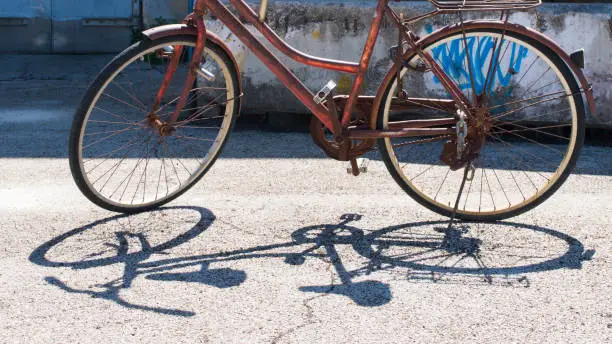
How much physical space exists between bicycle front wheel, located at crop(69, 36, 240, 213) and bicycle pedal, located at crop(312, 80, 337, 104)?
0.52 m

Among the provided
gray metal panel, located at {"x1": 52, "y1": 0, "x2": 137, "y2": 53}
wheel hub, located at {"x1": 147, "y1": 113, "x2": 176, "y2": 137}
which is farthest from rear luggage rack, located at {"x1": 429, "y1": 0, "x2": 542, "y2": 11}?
gray metal panel, located at {"x1": 52, "y1": 0, "x2": 137, "y2": 53}

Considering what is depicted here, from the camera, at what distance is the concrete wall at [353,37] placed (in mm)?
7246

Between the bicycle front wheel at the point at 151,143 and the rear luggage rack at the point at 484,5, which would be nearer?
the rear luggage rack at the point at 484,5

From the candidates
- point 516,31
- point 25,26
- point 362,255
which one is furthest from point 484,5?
point 25,26

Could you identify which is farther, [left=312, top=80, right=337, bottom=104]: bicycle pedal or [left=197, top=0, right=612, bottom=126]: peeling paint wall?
[left=197, top=0, right=612, bottom=126]: peeling paint wall

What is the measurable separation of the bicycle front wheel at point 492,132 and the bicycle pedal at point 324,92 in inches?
10.7

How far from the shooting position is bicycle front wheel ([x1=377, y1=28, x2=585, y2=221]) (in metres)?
4.98

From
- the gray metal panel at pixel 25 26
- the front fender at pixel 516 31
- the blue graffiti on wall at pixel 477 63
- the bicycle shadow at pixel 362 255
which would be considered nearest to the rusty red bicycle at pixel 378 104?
the front fender at pixel 516 31

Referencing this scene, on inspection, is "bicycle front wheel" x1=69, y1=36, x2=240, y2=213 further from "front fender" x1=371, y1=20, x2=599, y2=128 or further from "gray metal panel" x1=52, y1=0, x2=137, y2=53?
"gray metal panel" x1=52, y1=0, x2=137, y2=53

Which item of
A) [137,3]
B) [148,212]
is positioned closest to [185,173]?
[148,212]

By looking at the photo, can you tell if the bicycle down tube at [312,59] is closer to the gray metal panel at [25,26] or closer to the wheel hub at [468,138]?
the wheel hub at [468,138]

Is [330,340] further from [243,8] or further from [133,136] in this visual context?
[133,136]

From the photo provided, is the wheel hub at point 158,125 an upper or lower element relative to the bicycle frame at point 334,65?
lower

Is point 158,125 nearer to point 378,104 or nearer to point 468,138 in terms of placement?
point 378,104
